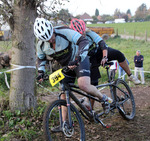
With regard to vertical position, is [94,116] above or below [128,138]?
above

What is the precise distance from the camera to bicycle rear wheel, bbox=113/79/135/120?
4699 millimetres

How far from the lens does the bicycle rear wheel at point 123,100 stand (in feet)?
15.4

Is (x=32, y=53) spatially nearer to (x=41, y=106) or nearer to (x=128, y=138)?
(x=41, y=106)

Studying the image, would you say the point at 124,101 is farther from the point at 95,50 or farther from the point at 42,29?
the point at 42,29

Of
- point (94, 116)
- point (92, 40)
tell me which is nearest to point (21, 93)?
point (94, 116)

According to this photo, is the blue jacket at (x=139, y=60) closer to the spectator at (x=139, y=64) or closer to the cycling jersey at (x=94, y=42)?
the spectator at (x=139, y=64)

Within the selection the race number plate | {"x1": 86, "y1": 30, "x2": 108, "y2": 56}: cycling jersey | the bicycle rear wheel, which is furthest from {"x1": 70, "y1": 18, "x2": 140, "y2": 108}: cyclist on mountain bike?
the race number plate

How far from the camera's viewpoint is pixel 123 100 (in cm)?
488

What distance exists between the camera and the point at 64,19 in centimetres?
503

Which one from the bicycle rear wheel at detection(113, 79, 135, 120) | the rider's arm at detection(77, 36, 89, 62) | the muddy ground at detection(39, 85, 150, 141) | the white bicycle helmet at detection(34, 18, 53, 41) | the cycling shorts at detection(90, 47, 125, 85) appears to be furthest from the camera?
the cycling shorts at detection(90, 47, 125, 85)

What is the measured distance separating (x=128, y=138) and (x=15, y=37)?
2.90 m

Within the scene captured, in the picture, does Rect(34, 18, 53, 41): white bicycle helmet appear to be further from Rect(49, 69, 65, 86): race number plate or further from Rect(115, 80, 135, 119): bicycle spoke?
Rect(115, 80, 135, 119): bicycle spoke

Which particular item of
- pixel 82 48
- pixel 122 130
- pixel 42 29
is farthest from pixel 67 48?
pixel 122 130

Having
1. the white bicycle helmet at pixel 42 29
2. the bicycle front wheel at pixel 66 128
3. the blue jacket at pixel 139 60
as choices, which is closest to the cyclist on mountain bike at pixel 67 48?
the white bicycle helmet at pixel 42 29
